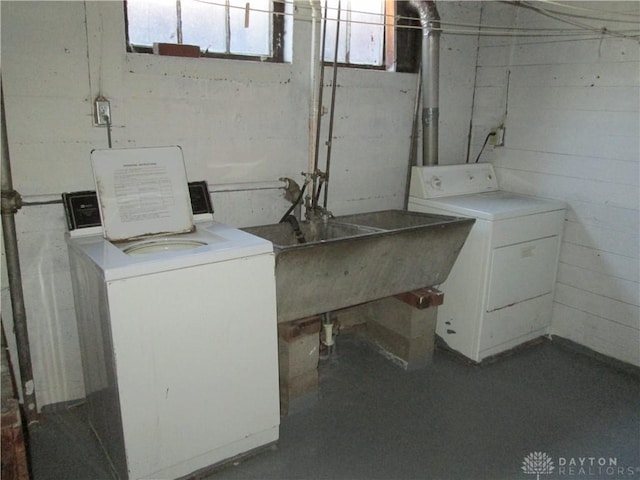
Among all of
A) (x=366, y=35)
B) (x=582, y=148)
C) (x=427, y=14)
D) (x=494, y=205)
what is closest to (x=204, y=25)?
(x=366, y=35)

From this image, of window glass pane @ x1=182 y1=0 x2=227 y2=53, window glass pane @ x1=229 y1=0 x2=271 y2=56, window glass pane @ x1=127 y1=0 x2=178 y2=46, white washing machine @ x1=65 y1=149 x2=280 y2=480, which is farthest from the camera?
window glass pane @ x1=229 y1=0 x2=271 y2=56

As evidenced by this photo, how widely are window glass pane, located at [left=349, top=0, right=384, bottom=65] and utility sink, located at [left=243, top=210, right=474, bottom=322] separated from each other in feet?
2.96

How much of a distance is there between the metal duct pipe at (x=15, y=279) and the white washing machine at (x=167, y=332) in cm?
21

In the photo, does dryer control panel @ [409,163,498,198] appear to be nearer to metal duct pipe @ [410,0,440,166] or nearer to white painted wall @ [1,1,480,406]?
metal duct pipe @ [410,0,440,166]

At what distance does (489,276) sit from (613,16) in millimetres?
1466

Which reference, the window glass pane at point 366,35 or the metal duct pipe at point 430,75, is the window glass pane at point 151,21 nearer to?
the window glass pane at point 366,35

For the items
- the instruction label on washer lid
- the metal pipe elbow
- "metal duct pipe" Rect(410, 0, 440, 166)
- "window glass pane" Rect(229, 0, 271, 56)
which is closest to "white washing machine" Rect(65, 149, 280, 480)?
the instruction label on washer lid

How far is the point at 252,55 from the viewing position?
7.84ft

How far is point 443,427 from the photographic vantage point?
2154 mm

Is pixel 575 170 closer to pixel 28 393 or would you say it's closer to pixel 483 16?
pixel 483 16

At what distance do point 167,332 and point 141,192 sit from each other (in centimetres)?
67

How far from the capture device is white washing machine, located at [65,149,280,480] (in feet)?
5.10

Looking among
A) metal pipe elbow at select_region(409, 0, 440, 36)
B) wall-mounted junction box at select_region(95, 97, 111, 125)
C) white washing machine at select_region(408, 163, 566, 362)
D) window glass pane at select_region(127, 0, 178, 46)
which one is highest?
metal pipe elbow at select_region(409, 0, 440, 36)

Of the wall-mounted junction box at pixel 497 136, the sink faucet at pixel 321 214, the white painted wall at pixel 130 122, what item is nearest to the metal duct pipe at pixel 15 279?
the white painted wall at pixel 130 122
